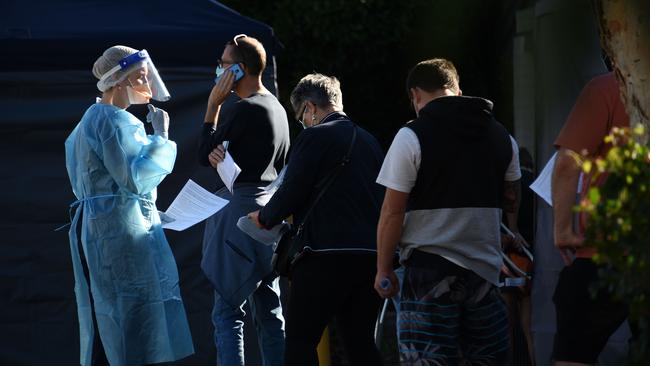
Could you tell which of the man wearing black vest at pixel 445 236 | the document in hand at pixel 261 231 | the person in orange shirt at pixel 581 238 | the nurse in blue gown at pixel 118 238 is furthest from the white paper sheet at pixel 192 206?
the person in orange shirt at pixel 581 238

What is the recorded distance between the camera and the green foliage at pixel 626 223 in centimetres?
241

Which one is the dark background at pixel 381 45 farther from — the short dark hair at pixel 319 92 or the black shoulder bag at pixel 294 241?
the black shoulder bag at pixel 294 241

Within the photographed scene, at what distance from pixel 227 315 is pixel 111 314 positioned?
67 cm

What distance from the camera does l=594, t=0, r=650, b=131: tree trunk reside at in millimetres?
3080

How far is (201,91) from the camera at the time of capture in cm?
629

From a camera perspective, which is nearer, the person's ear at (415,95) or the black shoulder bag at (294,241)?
A: the person's ear at (415,95)

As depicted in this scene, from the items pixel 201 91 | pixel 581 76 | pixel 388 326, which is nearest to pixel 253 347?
pixel 201 91

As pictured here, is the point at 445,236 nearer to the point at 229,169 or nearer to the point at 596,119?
the point at 596,119

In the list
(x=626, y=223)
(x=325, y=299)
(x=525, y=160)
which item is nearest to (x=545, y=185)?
(x=325, y=299)

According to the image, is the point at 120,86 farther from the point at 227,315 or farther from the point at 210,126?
the point at 227,315

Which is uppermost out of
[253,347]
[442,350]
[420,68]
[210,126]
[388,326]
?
[420,68]

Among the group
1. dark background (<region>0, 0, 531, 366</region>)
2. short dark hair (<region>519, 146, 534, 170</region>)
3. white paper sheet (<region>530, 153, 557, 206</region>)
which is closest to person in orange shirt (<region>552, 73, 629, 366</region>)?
white paper sheet (<region>530, 153, 557, 206</region>)

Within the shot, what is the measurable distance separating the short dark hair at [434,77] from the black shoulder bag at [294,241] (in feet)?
2.02

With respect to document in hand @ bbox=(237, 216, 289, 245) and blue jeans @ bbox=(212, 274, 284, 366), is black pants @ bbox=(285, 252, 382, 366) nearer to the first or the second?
document in hand @ bbox=(237, 216, 289, 245)
